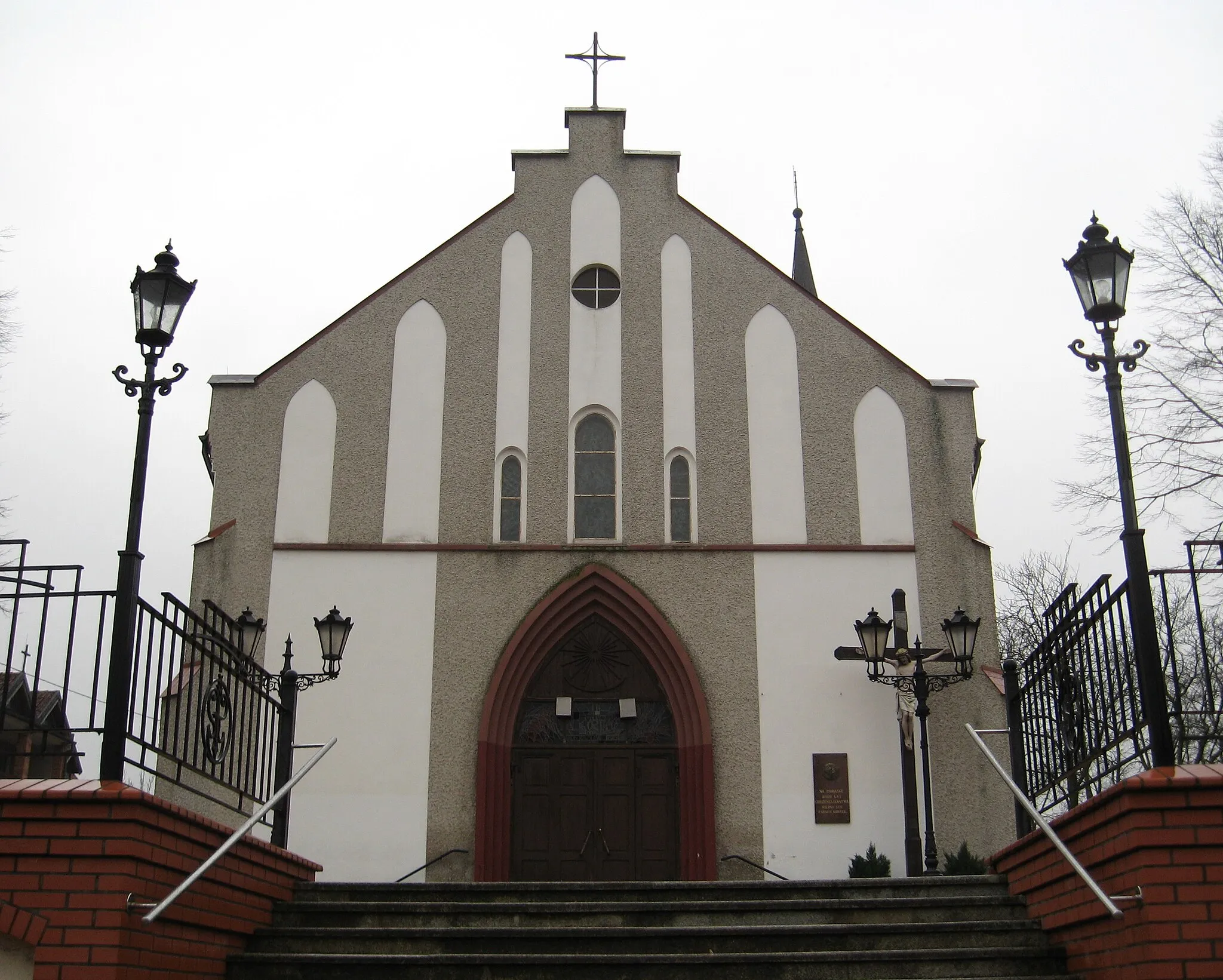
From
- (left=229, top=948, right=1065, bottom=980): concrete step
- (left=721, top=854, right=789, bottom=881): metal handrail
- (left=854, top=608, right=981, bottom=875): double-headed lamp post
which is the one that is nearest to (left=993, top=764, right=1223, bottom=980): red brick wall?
(left=229, top=948, right=1065, bottom=980): concrete step

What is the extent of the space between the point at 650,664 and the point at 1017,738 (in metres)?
6.81

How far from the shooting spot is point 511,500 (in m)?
16.1

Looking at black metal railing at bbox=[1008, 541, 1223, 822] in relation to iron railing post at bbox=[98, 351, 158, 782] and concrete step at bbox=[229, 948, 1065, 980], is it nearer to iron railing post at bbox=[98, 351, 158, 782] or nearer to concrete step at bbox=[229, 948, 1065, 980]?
concrete step at bbox=[229, 948, 1065, 980]

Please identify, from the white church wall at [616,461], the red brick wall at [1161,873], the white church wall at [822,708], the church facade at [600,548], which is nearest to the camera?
the red brick wall at [1161,873]

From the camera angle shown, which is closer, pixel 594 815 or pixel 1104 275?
pixel 1104 275

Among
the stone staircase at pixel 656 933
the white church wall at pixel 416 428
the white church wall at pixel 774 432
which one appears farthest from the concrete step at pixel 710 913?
the white church wall at pixel 416 428

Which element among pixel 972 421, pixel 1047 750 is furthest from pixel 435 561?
pixel 1047 750

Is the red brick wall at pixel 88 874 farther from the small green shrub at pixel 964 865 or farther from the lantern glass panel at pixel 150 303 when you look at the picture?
the small green shrub at pixel 964 865

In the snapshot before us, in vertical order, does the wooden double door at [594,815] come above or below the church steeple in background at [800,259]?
below

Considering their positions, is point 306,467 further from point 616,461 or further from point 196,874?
point 196,874

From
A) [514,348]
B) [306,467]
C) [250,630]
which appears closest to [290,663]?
[250,630]

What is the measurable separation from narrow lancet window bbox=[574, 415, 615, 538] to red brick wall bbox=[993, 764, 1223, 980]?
31.4ft

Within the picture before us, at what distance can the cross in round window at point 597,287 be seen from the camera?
17.0m

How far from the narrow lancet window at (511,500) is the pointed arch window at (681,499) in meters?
1.85
